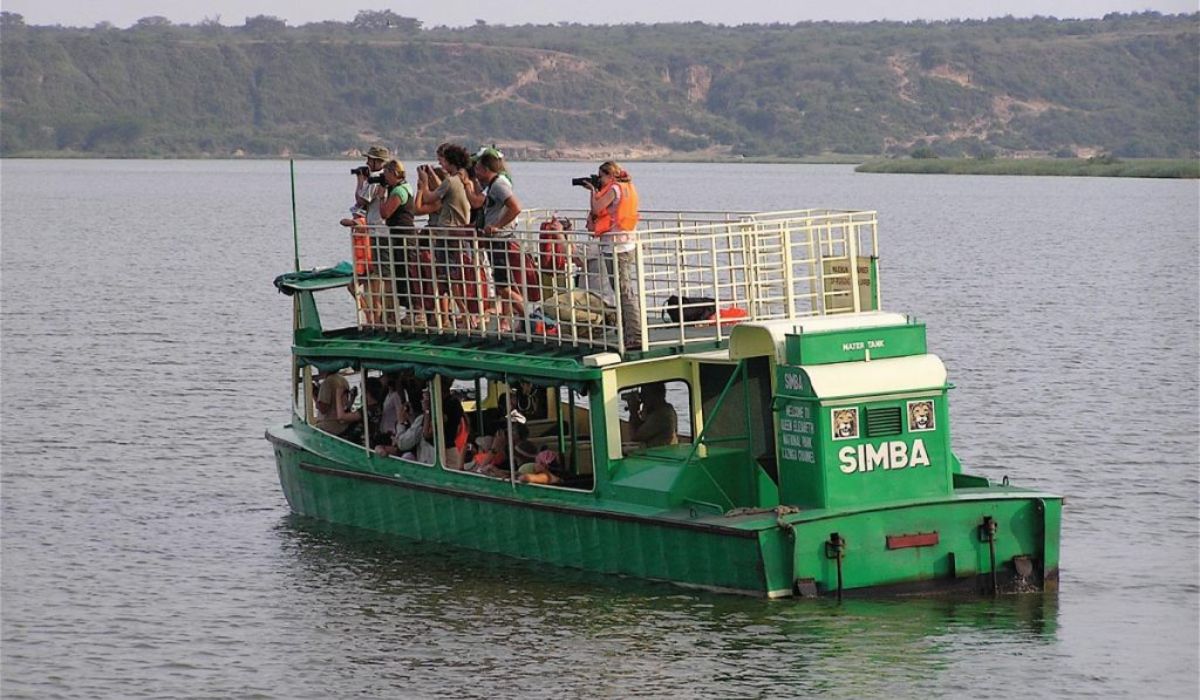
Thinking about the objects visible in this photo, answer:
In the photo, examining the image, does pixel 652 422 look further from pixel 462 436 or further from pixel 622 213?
pixel 462 436

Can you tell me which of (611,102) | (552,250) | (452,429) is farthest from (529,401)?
(611,102)

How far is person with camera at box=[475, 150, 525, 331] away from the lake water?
95.6 inches

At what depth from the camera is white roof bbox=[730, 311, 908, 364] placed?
18.9 metres

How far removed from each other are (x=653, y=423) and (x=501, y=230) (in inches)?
95.6

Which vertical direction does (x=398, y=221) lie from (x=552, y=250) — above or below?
above

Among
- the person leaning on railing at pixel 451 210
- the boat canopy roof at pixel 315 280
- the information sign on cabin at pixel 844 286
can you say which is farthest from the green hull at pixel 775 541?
the boat canopy roof at pixel 315 280

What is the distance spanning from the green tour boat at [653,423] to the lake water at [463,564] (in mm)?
403

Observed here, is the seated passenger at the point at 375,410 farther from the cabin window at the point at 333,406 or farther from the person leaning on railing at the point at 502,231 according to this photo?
the person leaning on railing at the point at 502,231

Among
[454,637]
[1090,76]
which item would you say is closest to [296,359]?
[454,637]

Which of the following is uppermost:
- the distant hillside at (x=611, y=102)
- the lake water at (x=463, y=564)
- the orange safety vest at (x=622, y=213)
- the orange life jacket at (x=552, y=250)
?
the distant hillside at (x=611, y=102)

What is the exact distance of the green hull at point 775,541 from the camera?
18.4 meters

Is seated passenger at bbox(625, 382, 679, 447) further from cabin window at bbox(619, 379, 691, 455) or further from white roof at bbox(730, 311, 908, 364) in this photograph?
white roof at bbox(730, 311, 908, 364)

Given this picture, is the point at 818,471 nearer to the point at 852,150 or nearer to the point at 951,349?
the point at 951,349

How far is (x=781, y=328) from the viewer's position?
1898 centimetres
